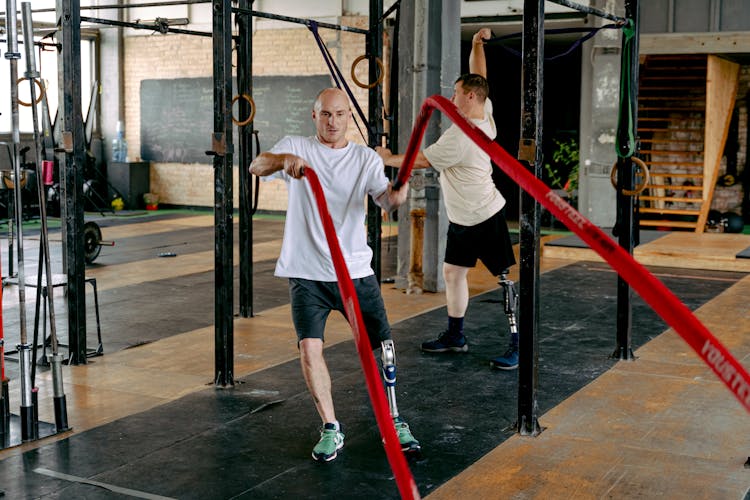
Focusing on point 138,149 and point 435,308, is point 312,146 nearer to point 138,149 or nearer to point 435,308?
point 435,308

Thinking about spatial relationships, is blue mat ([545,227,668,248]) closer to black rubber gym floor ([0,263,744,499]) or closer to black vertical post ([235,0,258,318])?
black rubber gym floor ([0,263,744,499])

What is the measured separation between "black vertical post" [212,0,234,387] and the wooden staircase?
380 inches

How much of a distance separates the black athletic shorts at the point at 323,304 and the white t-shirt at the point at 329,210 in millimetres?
46

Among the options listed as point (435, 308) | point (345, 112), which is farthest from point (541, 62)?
point (435, 308)

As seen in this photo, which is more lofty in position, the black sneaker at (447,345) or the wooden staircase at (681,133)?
the wooden staircase at (681,133)

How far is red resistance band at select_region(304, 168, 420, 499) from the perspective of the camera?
2729 mm

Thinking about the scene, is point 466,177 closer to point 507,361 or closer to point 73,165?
point 507,361

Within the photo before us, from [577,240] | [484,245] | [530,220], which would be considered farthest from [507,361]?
[577,240]

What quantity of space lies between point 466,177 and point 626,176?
1.03m

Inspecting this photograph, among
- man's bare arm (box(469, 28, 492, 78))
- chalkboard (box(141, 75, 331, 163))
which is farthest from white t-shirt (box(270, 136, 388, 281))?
chalkboard (box(141, 75, 331, 163))

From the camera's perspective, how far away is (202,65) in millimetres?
17500

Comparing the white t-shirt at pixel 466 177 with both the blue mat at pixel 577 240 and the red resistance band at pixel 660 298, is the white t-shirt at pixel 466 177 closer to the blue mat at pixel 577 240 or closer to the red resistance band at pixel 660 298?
the red resistance band at pixel 660 298

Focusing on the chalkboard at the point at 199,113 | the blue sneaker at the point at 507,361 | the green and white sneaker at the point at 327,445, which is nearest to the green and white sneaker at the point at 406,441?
the green and white sneaker at the point at 327,445

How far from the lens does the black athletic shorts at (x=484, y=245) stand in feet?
19.6
